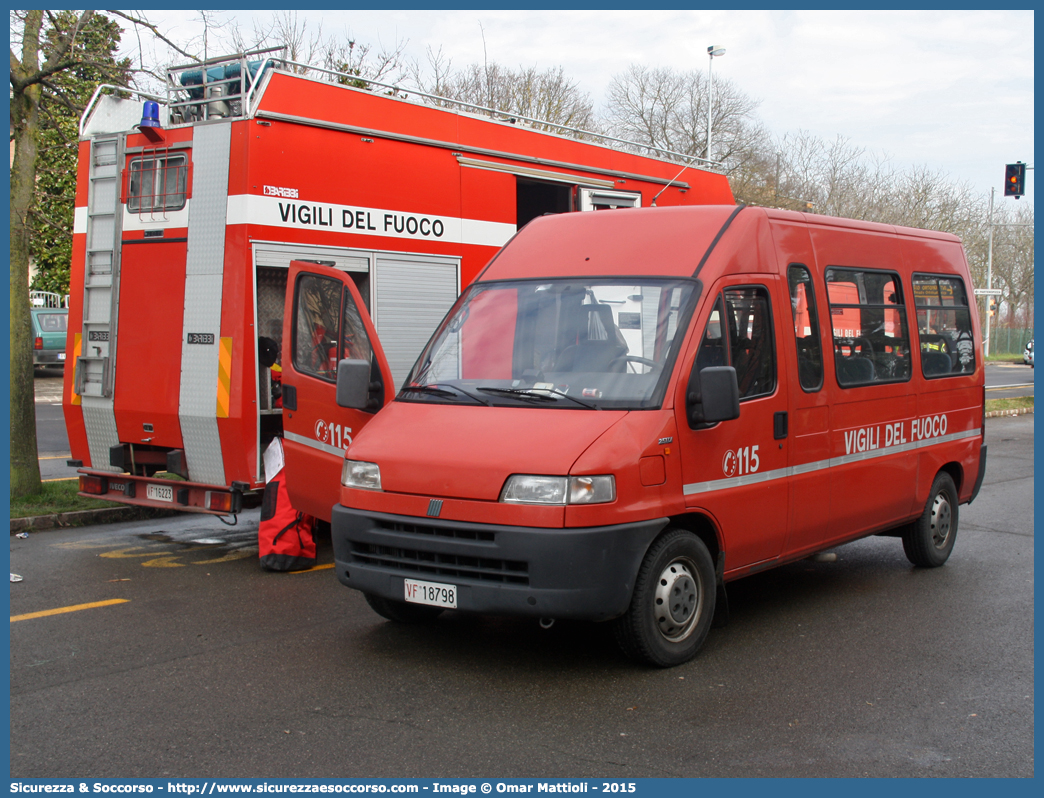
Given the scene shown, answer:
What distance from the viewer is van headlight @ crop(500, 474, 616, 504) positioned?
5047mm

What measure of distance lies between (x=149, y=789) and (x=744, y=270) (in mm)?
4189

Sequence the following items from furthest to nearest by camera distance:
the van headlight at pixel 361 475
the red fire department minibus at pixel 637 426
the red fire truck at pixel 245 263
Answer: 1. the red fire truck at pixel 245 263
2. the van headlight at pixel 361 475
3. the red fire department minibus at pixel 637 426

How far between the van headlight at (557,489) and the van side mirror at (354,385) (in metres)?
1.73

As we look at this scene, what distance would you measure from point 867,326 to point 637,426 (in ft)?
8.91

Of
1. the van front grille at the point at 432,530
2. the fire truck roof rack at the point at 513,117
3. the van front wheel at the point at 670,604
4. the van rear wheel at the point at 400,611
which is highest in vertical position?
the fire truck roof rack at the point at 513,117

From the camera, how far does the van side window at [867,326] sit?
6.94m

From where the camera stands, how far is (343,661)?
5656 mm

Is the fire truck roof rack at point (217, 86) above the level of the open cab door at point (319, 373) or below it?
above

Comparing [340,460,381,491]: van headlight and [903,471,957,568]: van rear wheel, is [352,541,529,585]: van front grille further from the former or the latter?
[903,471,957,568]: van rear wheel

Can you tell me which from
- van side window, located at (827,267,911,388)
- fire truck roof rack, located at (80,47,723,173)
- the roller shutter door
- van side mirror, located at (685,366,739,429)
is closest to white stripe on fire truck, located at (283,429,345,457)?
the roller shutter door

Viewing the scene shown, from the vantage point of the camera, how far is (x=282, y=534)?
802cm

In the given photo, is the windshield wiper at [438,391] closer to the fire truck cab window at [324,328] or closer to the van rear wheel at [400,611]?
the van rear wheel at [400,611]

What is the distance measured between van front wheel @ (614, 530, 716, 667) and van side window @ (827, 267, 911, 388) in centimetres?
194

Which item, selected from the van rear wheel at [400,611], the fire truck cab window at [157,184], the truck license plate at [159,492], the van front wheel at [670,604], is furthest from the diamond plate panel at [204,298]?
the van front wheel at [670,604]
